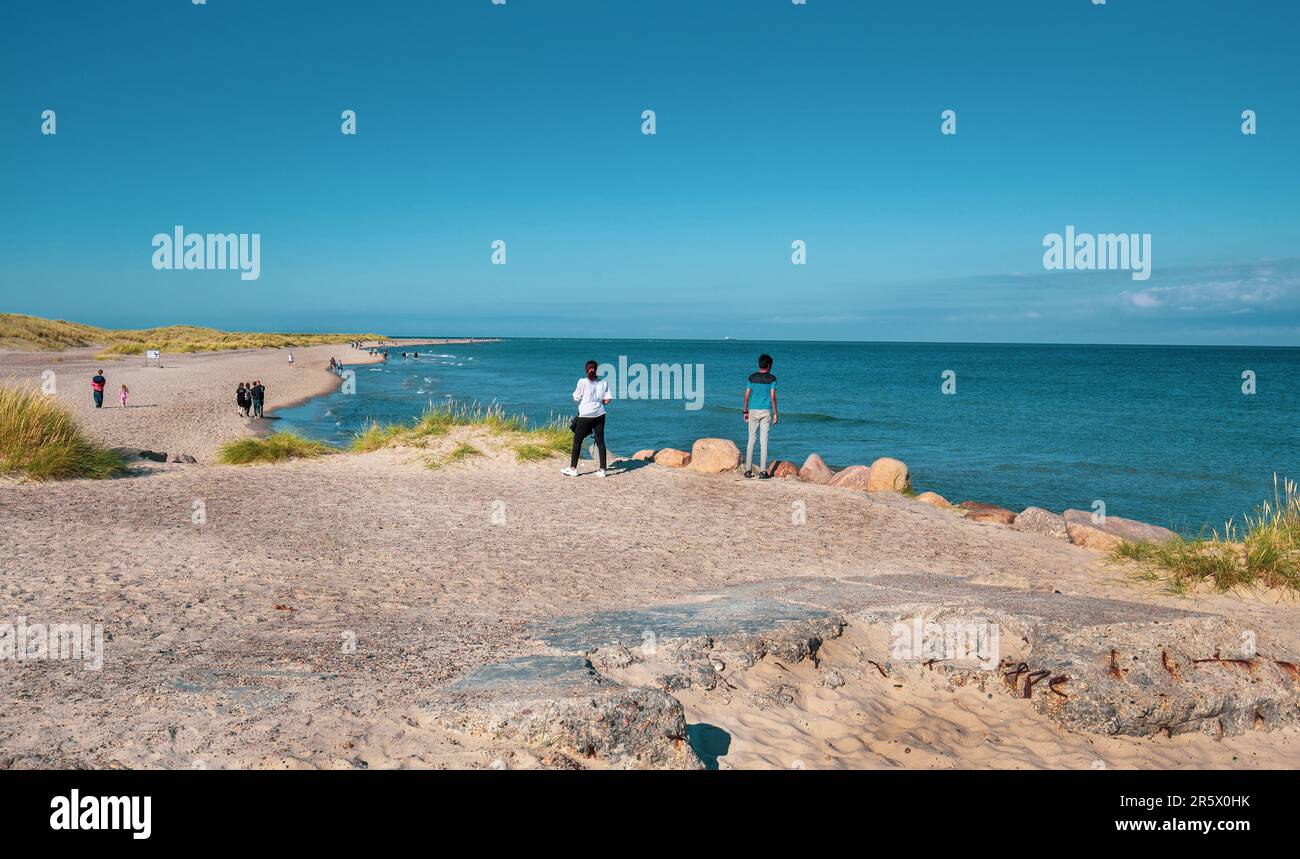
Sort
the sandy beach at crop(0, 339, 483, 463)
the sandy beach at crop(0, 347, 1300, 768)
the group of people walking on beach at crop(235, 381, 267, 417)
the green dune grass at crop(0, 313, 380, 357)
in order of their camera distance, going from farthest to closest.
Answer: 1. the green dune grass at crop(0, 313, 380, 357)
2. the group of people walking on beach at crop(235, 381, 267, 417)
3. the sandy beach at crop(0, 339, 483, 463)
4. the sandy beach at crop(0, 347, 1300, 768)

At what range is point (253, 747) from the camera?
146 inches

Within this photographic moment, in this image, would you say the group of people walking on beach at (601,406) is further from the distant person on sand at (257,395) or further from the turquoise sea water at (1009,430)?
the distant person on sand at (257,395)

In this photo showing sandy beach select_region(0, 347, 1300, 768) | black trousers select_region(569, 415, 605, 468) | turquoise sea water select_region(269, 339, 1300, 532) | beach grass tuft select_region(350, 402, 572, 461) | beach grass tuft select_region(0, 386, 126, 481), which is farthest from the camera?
turquoise sea water select_region(269, 339, 1300, 532)

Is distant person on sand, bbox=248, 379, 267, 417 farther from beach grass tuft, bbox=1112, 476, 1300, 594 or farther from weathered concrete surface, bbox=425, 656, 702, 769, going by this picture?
beach grass tuft, bbox=1112, 476, 1300, 594

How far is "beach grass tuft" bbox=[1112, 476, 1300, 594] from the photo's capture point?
8141 millimetres

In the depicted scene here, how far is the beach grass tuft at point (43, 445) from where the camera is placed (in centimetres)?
1168

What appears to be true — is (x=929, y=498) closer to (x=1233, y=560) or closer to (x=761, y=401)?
(x=761, y=401)

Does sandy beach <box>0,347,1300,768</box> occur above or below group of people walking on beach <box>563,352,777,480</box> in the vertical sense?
below

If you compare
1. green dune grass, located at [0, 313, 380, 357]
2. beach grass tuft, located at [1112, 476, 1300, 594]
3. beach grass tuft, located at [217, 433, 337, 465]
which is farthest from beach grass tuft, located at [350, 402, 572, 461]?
green dune grass, located at [0, 313, 380, 357]

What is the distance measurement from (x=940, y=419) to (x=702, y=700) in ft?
114

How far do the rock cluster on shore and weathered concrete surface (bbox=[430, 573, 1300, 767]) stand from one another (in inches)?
201

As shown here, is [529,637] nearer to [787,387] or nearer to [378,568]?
[378,568]

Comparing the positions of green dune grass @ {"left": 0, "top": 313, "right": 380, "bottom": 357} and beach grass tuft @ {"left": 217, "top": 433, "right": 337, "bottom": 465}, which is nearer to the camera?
beach grass tuft @ {"left": 217, "top": 433, "right": 337, "bottom": 465}
